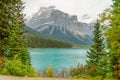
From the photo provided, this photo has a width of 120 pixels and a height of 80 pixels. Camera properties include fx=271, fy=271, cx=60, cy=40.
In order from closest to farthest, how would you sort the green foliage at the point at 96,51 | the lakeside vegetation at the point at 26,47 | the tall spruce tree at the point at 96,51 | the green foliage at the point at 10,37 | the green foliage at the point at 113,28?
the green foliage at the point at 113,28 < the lakeside vegetation at the point at 26,47 < the green foliage at the point at 10,37 < the green foliage at the point at 96,51 < the tall spruce tree at the point at 96,51

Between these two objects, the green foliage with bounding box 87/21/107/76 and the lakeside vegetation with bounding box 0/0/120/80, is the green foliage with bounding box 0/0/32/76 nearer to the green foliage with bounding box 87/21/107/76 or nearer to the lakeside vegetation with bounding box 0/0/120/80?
the lakeside vegetation with bounding box 0/0/120/80

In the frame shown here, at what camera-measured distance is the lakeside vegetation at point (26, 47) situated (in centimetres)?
1975

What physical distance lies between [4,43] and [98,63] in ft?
41.9

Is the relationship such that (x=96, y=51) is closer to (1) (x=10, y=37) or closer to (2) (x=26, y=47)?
(2) (x=26, y=47)

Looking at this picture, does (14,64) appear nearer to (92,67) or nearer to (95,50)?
(92,67)

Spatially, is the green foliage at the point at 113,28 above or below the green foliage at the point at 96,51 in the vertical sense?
above

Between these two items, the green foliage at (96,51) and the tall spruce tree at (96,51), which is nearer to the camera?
the green foliage at (96,51)

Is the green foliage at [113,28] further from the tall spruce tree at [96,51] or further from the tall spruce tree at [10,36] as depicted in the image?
the tall spruce tree at [96,51]

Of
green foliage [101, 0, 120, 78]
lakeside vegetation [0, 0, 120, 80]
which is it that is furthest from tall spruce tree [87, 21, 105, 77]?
green foliage [101, 0, 120, 78]

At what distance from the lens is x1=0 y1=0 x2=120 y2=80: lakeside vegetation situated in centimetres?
1975

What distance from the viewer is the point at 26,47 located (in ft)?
104

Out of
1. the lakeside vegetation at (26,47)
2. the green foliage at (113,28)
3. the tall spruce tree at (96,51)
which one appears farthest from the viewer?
the tall spruce tree at (96,51)

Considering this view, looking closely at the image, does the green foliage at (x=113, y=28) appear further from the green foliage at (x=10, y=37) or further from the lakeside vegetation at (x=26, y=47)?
the green foliage at (x=10, y=37)

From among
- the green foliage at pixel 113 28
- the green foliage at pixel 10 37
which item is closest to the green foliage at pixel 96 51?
the green foliage at pixel 10 37
